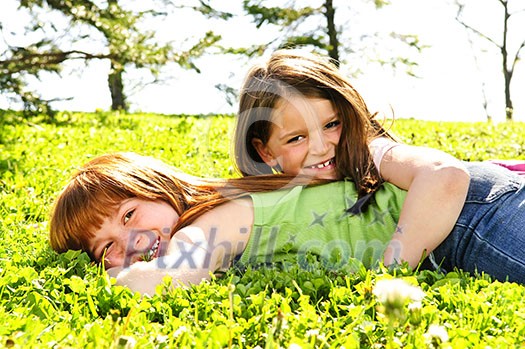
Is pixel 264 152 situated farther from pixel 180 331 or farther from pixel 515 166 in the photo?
pixel 180 331

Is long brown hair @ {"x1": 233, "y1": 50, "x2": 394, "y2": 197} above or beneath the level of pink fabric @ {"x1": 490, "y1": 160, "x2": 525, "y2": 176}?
above

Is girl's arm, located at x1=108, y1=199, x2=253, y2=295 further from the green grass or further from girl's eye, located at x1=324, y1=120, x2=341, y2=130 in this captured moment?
girl's eye, located at x1=324, y1=120, x2=341, y2=130

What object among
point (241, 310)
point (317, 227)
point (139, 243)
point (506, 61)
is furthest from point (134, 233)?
point (506, 61)

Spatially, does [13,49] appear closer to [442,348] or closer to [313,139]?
[313,139]

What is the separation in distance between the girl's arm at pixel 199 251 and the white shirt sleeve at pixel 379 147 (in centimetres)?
84

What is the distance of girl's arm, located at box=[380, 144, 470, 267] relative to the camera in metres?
2.95

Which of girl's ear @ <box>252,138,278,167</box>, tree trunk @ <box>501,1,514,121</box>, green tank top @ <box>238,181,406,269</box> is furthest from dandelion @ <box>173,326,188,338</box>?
tree trunk @ <box>501,1,514,121</box>

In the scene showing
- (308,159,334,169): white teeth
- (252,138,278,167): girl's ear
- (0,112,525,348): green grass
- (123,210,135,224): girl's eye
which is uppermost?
(252,138,278,167): girl's ear

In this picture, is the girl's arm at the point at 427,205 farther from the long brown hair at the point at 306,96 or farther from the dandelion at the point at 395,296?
the dandelion at the point at 395,296

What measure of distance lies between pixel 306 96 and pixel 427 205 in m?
1.08

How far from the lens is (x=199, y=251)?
274 cm

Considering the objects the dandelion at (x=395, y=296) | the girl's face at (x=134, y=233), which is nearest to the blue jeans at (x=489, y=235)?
the girl's face at (x=134, y=233)

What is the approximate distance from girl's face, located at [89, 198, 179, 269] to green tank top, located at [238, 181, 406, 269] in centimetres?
43

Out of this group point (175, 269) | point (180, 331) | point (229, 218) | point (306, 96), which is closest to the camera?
point (180, 331)
